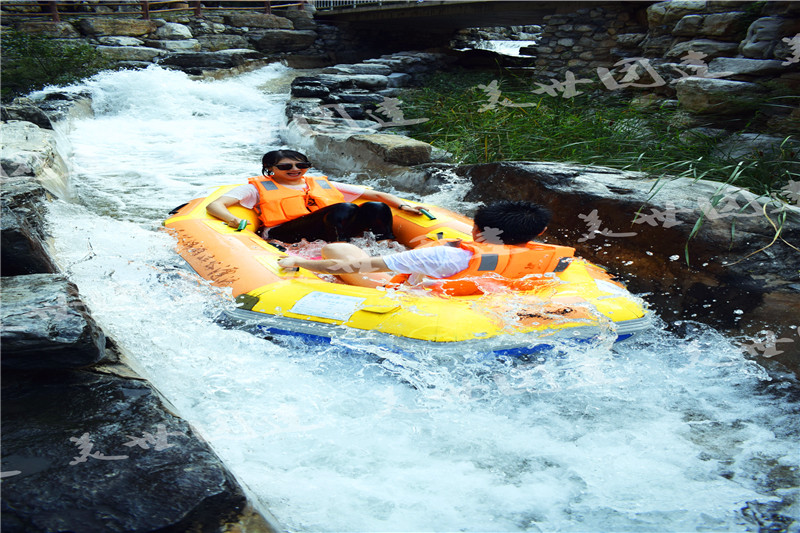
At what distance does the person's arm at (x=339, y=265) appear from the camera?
2730 millimetres

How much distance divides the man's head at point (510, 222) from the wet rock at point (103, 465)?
1507 mm

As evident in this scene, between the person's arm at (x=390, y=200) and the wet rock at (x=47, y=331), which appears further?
the person's arm at (x=390, y=200)

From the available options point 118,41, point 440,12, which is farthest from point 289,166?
point 118,41

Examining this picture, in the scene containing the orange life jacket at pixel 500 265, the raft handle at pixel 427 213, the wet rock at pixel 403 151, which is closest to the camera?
the orange life jacket at pixel 500 265

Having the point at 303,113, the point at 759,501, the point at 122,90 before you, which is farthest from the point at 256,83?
the point at 759,501

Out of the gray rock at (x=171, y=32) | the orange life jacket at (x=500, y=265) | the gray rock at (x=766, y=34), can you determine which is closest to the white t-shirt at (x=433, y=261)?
the orange life jacket at (x=500, y=265)

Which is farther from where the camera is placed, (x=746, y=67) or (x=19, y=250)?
(x=746, y=67)

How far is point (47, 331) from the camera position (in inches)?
63.8

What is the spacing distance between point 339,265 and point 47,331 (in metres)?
1.42

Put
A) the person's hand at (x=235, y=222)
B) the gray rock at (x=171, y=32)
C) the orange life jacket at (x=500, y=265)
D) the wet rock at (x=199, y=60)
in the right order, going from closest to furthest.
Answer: the orange life jacket at (x=500, y=265), the person's hand at (x=235, y=222), the wet rock at (x=199, y=60), the gray rock at (x=171, y=32)

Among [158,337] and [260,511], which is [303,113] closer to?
[158,337]

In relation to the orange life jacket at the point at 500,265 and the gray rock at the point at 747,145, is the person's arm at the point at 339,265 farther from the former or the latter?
the gray rock at the point at 747,145
